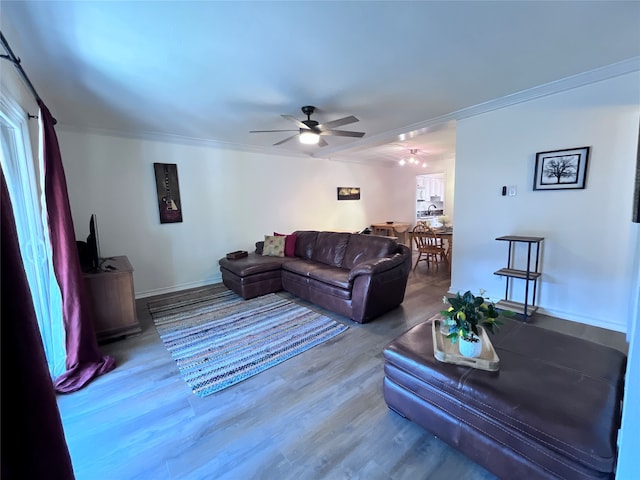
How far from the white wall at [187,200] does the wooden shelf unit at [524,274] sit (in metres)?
3.71

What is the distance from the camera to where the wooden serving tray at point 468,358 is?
1.41 metres

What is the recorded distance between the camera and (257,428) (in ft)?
5.56

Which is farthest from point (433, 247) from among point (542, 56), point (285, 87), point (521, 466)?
point (521, 466)

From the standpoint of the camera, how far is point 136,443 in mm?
1608

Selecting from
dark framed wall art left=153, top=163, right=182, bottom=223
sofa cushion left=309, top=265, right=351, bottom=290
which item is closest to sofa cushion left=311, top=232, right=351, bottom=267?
sofa cushion left=309, top=265, right=351, bottom=290

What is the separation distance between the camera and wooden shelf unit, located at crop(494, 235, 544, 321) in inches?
117

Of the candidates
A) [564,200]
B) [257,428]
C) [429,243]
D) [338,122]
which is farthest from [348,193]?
[257,428]

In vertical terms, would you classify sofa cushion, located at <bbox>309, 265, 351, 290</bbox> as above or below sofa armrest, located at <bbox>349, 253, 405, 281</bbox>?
below

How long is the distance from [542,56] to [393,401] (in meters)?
2.89

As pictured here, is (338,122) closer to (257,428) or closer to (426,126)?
(426,126)

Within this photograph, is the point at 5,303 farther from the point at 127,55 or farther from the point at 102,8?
the point at 127,55

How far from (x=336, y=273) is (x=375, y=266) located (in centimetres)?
61

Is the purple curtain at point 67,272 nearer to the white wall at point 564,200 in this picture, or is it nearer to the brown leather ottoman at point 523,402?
the brown leather ottoman at point 523,402

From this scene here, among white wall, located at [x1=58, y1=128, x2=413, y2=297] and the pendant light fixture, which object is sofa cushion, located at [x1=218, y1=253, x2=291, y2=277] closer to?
white wall, located at [x1=58, y1=128, x2=413, y2=297]
